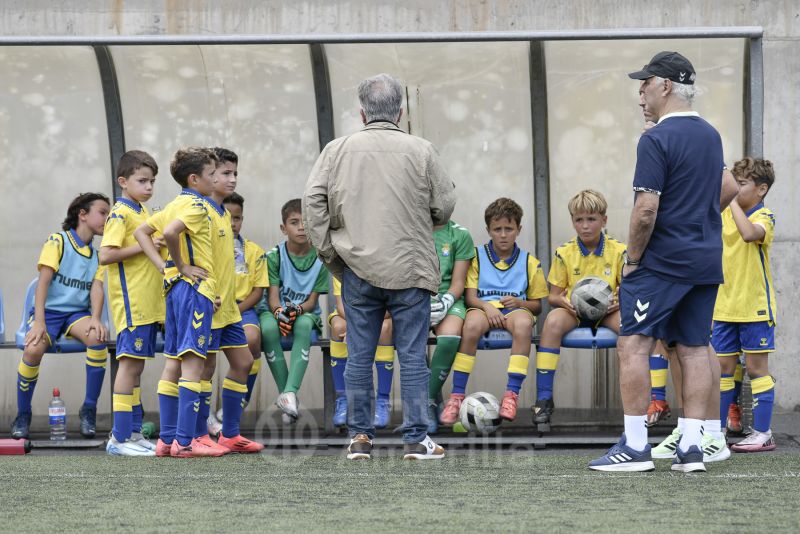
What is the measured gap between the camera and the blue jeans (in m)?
4.93

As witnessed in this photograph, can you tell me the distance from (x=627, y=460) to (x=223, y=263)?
213 centimetres

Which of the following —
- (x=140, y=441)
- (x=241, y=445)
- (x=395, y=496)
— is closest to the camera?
(x=395, y=496)

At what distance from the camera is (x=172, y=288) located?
5.41m

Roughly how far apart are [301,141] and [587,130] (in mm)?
1769

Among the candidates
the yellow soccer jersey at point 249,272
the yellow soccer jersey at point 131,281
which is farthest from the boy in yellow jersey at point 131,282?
the yellow soccer jersey at point 249,272

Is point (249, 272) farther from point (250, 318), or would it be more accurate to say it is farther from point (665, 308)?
point (665, 308)

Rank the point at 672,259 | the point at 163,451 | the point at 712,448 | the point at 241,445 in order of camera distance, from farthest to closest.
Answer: the point at 241,445, the point at 163,451, the point at 712,448, the point at 672,259

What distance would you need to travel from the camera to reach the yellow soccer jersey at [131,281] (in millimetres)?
5836

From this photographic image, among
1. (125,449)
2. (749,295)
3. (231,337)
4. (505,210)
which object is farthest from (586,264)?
(125,449)

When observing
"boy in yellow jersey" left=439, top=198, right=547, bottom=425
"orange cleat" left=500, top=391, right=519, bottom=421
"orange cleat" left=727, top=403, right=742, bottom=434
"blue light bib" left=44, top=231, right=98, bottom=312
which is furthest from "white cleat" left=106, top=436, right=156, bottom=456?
"orange cleat" left=727, top=403, right=742, bottom=434

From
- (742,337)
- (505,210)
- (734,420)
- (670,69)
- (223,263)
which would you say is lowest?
(734,420)

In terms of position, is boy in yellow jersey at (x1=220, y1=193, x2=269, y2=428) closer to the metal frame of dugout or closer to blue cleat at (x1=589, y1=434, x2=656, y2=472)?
the metal frame of dugout

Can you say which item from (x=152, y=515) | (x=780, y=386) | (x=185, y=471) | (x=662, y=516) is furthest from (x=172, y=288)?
(x=780, y=386)

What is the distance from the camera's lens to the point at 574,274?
674cm
